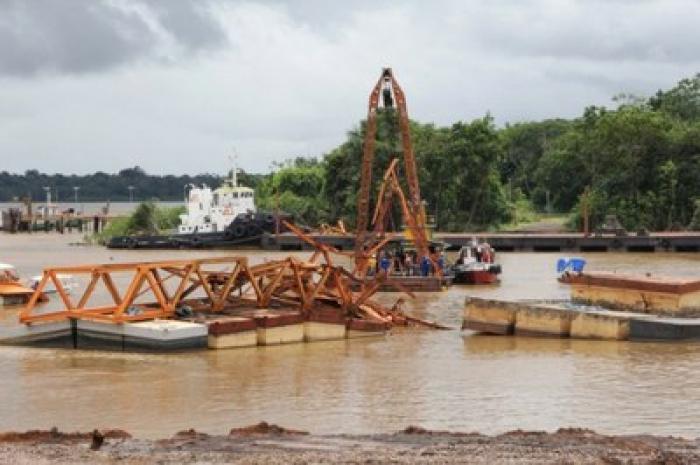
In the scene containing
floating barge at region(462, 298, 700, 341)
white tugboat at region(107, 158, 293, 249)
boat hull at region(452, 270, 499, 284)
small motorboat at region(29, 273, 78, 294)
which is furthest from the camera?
white tugboat at region(107, 158, 293, 249)

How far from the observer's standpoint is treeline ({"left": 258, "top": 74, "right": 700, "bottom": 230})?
9300 centimetres

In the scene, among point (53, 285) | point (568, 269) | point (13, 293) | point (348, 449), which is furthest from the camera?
point (568, 269)

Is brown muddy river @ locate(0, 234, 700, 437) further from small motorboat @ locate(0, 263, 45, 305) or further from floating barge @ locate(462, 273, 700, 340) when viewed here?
small motorboat @ locate(0, 263, 45, 305)

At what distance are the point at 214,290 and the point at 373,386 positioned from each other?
9996 millimetres

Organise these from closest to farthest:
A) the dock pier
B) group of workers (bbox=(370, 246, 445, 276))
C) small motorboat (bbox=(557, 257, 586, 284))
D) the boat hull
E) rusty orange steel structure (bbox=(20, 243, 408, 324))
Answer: rusty orange steel structure (bbox=(20, 243, 408, 324)) → group of workers (bbox=(370, 246, 445, 276)) → small motorboat (bbox=(557, 257, 586, 284)) → the boat hull → the dock pier

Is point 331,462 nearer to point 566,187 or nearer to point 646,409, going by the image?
point 646,409

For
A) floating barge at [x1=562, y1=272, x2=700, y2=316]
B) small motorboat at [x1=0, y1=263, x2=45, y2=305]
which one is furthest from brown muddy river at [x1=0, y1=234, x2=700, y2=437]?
small motorboat at [x1=0, y1=263, x2=45, y2=305]

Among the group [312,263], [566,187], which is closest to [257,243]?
[566,187]

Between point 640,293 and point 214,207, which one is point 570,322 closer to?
point 640,293

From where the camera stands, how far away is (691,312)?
99.3ft

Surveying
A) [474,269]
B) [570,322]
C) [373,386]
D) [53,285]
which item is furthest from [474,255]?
[373,386]

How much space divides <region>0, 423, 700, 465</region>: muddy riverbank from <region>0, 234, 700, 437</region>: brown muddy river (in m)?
3.23

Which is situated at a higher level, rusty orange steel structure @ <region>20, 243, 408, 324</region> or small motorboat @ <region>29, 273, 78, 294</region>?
rusty orange steel structure @ <region>20, 243, 408, 324</region>

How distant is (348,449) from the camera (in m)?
14.3
